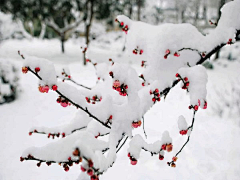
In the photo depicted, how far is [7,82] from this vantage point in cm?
609

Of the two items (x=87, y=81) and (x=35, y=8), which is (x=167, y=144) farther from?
(x=35, y=8)

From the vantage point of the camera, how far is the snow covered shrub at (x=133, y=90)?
3.73ft

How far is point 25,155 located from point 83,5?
1499 cm

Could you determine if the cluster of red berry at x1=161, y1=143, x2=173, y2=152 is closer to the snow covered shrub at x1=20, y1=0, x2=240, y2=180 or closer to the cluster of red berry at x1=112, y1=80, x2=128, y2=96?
the snow covered shrub at x1=20, y1=0, x2=240, y2=180

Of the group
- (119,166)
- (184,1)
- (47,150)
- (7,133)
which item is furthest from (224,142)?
(184,1)

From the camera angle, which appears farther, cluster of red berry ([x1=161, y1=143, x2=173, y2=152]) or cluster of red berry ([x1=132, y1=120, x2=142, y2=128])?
cluster of red berry ([x1=132, y1=120, x2=142, y2=128])

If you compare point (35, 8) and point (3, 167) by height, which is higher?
point (35, 8)

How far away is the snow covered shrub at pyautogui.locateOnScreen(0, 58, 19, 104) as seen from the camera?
19.0 ft

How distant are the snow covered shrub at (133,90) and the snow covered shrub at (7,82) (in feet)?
15.9

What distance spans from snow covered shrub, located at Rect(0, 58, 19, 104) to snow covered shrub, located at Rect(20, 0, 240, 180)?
486 cm

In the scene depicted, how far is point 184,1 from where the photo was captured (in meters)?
26.5

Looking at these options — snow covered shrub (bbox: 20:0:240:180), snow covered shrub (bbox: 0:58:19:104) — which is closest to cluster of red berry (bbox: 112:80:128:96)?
snow covered shrub (bbox: 20:0:240:180)

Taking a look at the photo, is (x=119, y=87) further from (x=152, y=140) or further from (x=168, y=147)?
(x=152, y=140)

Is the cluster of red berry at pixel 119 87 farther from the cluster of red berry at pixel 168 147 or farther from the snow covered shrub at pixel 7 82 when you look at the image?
the snow covered shrub at pixel 7 82
